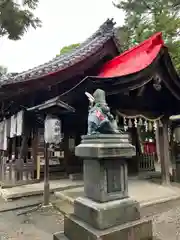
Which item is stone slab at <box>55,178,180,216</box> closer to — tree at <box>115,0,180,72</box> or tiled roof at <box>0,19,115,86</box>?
tiled roof at <box>0,19,115,86</box>

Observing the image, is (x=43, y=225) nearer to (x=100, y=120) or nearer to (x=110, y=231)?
(x=110, y=231)

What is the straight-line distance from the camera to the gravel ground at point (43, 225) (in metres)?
4.06

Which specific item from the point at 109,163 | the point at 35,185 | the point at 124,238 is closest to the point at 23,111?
the point at 35,185

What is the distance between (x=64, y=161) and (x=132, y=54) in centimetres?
515

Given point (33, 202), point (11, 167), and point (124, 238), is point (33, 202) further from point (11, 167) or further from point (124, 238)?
point (124, 238)

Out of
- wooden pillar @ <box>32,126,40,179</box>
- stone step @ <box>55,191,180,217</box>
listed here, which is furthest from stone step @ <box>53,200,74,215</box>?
wooden pillar @ <box>32,126,40,179</box>

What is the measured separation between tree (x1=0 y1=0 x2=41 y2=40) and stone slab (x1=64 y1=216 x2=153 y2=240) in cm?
840

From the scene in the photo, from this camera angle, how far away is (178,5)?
49.1 ft

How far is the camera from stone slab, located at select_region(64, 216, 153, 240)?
10.5ft

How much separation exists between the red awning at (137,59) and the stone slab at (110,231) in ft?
13.5

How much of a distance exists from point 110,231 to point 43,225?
1.94 metres

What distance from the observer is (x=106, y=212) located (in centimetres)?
333

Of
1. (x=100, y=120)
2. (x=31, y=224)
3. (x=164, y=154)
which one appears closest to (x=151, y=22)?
(x=164, y=154)

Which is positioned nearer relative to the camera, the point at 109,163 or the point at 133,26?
the point at 109,163
